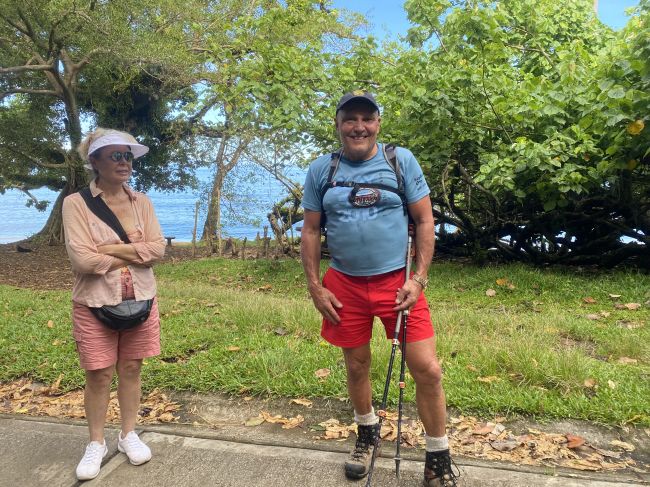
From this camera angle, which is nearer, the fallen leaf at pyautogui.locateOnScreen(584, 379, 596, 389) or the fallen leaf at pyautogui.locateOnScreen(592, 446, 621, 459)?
the fallen leaf at pyautogui.locateOnScreen(592, 446, 621, 459)

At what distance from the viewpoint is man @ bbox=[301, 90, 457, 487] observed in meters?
2.75

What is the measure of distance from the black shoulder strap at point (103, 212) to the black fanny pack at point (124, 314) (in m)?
0.35

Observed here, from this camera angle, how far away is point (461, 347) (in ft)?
15.3

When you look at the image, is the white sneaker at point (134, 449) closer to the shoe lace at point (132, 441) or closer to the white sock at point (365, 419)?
the shoe lace at point (132, 441)

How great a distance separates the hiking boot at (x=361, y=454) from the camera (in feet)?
9.65

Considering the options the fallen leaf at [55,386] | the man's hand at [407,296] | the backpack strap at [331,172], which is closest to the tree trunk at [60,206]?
the fallen leaf at [55,386]

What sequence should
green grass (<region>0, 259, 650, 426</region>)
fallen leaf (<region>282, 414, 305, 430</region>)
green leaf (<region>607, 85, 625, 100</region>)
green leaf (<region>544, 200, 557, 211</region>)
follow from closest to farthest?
fallen leaf (<region>282, 414, 305, 430</region>)
green grass (<region>0, 259, 650, 426</region>)
green leaf (<region>607, 85, 625, 100</region>)
green leaf (<region>544, 200, 557, 211</region>)

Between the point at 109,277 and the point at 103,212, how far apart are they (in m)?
0.36

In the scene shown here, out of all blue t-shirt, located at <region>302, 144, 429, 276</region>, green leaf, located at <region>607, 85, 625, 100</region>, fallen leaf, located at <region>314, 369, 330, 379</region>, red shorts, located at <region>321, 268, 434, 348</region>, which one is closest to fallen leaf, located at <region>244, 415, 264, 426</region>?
fallen leaf, located at <region>314, 369, 330, 379</region>

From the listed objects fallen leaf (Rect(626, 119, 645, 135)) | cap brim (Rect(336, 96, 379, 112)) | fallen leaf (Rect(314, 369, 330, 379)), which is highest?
fallen leaf (Rect(626, 119, 645, 135))

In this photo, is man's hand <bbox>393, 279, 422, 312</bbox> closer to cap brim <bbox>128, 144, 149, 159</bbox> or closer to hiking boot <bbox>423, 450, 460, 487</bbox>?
hiking boot <bbox>423, 450, 460, 487</bbox>

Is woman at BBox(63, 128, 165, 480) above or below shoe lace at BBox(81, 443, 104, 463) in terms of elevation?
above

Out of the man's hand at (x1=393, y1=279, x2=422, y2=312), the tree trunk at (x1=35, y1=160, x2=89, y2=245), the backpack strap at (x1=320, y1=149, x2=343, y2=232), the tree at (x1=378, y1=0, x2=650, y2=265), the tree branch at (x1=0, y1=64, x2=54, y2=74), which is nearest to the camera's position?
the man's hand at (x1=393, y1=279, x2=422, y2=312)

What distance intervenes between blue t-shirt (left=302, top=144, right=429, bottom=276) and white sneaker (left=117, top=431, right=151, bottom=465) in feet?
5.17
